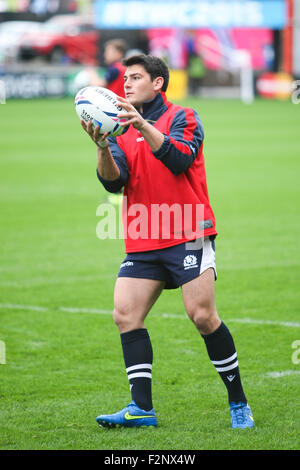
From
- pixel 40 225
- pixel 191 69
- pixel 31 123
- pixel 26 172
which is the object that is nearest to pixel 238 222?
pixel 40 225

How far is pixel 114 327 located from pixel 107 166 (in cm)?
280

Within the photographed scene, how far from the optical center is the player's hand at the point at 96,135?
4.84 m

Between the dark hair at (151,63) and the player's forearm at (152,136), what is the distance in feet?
1.63

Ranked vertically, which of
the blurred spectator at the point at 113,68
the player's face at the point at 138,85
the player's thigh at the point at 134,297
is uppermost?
the player's face at the point at 138,85

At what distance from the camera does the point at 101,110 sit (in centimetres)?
484

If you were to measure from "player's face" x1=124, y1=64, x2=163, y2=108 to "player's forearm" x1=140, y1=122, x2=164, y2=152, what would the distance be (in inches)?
16.7

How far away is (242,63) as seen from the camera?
40562 millimetres

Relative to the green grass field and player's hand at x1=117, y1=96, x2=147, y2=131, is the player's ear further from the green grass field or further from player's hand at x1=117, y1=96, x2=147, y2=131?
the green grass field

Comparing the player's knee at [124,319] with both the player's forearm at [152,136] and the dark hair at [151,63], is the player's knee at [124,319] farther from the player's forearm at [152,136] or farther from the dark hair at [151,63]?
the dark hair at [151,63]

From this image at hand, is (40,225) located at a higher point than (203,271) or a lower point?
lower

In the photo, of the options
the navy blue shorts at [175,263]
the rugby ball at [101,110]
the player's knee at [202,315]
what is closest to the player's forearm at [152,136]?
the rugby ball at [101,110]

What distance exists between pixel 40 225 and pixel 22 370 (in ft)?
20.7
